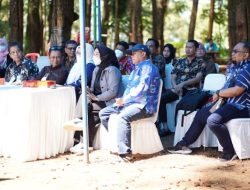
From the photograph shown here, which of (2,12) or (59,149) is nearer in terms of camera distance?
(59,149)

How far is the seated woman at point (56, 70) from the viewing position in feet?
26.2

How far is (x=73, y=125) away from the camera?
7.08 m

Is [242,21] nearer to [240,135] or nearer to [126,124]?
[240,135]

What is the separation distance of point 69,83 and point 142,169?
206 cm

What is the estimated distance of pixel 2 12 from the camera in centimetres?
2628

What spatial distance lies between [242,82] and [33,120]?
104 inches

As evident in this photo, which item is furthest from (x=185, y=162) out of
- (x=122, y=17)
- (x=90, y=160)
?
(x=122, y=17)

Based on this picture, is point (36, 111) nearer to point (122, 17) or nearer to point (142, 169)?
point (142, 169)

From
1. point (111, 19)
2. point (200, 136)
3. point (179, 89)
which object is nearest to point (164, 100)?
point (179, 89)

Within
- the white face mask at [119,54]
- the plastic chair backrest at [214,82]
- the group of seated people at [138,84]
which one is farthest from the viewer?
the white face mask at [119,54]

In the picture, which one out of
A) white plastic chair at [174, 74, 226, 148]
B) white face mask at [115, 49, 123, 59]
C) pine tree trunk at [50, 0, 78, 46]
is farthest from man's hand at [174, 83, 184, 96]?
pine tree trunk at [50, 0, 78, 46]

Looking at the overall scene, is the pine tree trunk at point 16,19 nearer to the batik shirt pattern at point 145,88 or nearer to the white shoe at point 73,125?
the white shoe at point 73,125

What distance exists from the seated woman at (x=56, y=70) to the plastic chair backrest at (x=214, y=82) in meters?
2.11

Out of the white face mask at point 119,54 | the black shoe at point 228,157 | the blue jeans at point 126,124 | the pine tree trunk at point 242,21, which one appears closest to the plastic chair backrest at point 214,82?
the black shoe at point 228,157
